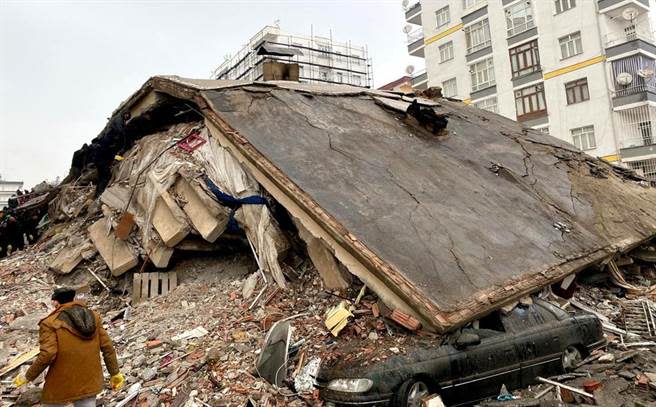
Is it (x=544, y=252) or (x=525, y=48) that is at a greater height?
(x=525, y=48)

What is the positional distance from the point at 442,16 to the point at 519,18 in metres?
5.75

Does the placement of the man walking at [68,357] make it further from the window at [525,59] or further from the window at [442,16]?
the window at [442,16]

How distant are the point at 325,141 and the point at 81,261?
15.7ft

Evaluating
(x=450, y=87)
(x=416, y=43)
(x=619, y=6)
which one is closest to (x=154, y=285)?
(x=619, y=6)

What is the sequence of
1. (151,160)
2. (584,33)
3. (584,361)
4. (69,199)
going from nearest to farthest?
1. (584,361)
2. (151,160)
3. (69,199)
4. (584,33)

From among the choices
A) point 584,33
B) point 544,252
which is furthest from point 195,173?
point 584,33

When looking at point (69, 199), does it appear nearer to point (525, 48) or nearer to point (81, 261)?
point (81, 261)

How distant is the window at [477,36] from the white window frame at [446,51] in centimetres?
123

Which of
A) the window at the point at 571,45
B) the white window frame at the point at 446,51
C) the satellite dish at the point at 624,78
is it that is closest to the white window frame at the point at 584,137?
the satellite dish at the point at 624,78

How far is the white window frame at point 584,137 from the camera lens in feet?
69.4

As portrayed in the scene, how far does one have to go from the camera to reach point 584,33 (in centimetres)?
2119

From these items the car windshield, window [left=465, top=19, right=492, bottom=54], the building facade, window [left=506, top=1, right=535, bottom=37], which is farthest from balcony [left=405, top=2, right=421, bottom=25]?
the building facade

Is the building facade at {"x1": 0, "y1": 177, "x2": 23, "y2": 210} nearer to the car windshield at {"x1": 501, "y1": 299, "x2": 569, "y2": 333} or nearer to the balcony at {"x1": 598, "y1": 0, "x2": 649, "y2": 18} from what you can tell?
the car windshield at {"x1": 501, "y1": 299, "x2": 569, "y2": 333}

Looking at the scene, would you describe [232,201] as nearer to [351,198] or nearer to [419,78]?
[351,198]
